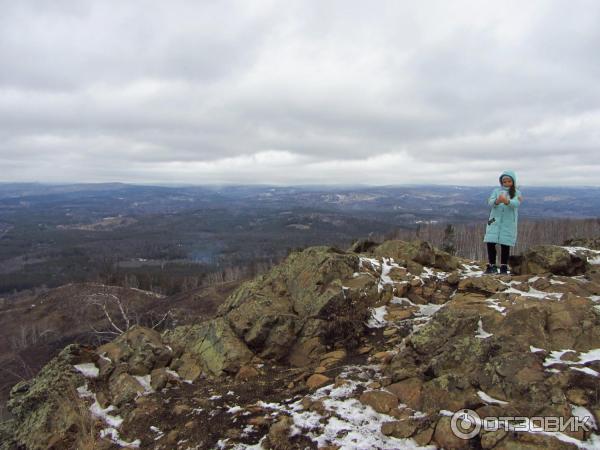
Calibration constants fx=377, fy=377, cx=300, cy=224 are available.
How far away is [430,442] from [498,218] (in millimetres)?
9621

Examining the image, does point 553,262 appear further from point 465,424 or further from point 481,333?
point 465,424

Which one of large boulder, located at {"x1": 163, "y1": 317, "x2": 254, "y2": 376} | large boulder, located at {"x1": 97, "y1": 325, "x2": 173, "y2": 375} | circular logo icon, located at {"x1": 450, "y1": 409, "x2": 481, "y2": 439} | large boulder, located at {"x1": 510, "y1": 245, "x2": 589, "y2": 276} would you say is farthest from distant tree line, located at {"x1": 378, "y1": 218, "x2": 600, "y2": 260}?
circular logo icon, located at {"x1": 450, "y1": 409, "x2": 481, "y2": 439}

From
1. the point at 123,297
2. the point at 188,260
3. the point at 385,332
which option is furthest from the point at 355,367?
the point at 188,260

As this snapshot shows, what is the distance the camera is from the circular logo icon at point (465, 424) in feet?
19.0

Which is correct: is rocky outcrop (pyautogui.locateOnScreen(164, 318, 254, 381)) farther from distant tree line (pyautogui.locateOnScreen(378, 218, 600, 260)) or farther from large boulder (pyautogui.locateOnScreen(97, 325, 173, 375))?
distant tree line (pyautogui.locateOnScreen(378, 218, 600, 260))

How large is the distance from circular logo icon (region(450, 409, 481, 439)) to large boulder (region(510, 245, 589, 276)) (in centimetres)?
927

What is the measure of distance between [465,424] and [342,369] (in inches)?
122

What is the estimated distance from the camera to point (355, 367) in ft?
28.2

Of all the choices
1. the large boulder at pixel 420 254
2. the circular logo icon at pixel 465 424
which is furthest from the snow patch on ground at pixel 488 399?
the large boulder at pixel 420 254

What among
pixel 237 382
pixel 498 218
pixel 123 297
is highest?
pixel 498 218

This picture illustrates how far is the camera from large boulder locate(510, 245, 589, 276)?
1345 centimetres

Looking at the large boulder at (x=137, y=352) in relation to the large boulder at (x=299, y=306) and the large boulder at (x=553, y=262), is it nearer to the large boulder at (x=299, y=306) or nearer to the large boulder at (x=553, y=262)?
the large boulder at (x=299, y=306)

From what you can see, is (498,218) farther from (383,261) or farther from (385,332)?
(385,332)

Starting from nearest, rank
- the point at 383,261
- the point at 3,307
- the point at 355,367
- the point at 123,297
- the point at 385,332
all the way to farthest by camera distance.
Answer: the point at 355,367 < the point at 385,332 < the point at 383,261 < the point at 123,297 < the point at 3,307
